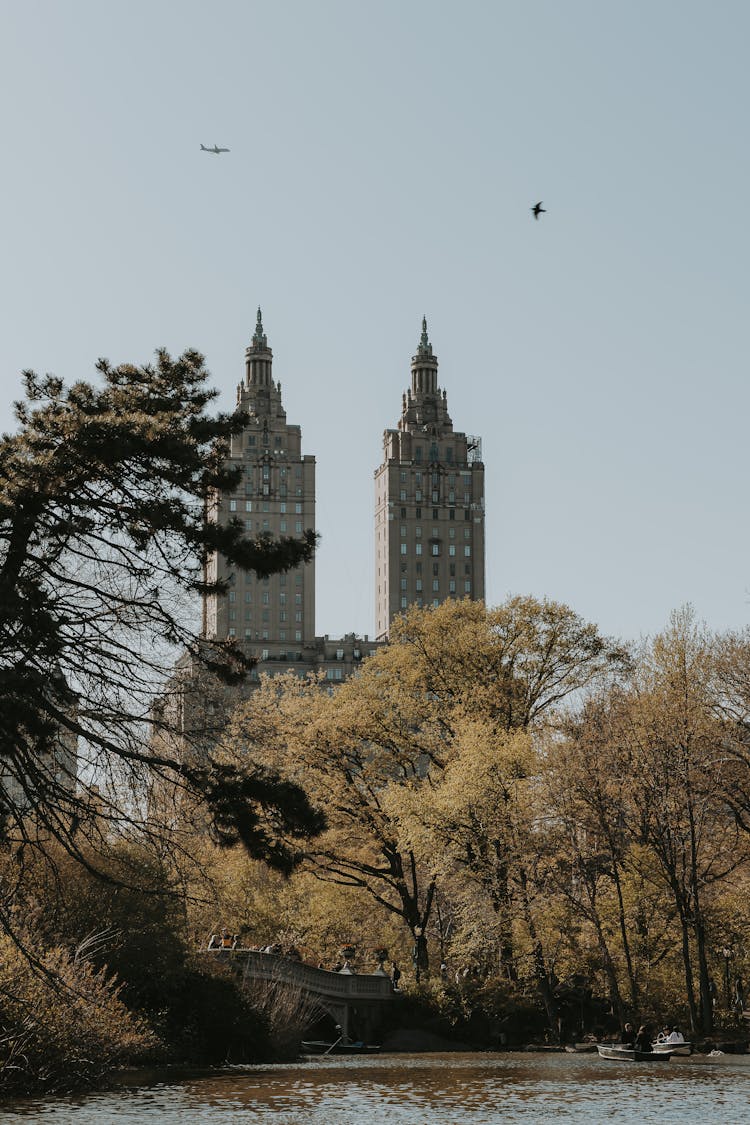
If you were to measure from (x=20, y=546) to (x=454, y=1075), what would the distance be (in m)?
23.4

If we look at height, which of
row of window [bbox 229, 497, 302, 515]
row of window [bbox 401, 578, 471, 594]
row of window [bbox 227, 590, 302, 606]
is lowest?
row of window [bbox 227, 590, 302, 606]

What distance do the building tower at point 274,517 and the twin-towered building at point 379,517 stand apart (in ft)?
0.42

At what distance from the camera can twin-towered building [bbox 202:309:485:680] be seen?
17212 cm

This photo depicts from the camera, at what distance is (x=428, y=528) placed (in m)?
189

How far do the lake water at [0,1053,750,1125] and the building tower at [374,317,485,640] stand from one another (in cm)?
14480

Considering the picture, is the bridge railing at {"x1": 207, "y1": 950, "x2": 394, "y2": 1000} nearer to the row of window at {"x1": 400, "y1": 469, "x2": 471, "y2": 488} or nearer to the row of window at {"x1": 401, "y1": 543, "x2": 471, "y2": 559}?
the row of window at {"x1": 401, "y1": 543, "x2": 471, "y2": 559}

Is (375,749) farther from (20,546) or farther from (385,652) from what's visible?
(20,546)

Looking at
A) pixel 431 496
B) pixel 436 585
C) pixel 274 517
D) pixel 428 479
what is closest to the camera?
pixel 274 517

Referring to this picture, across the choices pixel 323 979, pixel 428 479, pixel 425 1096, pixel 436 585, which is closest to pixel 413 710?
pixel 323 979

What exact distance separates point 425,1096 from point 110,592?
1641 cm

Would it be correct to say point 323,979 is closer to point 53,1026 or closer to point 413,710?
point 413,710

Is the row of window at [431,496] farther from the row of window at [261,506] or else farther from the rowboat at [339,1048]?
the rowboat at [339,1048]

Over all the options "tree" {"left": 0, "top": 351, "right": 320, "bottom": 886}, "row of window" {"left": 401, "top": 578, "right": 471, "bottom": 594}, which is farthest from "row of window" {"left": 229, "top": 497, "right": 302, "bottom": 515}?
"tree" {"left": 0, "top": 351, "right": 320, "bottom": 886}

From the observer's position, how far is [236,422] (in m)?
24.9
